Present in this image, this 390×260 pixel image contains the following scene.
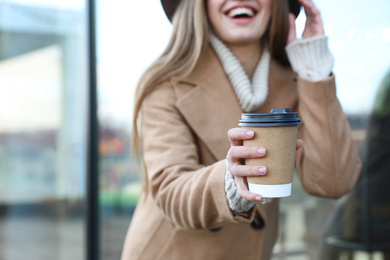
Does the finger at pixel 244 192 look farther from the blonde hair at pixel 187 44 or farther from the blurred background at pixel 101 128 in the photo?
the blurred background at pixel 101 128

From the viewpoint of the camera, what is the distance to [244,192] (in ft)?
2.80

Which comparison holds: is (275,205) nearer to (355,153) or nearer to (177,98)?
(355,153)

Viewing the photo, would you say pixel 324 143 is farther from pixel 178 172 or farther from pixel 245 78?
pixel 178 172

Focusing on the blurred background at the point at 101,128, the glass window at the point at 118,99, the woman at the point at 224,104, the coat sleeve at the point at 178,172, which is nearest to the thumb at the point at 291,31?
the woman at the point at 224,104

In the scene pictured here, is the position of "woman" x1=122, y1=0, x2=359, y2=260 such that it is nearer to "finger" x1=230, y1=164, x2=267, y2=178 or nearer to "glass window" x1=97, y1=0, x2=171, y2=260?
"finger" x1=230, y1=164, x2=267, y2=178

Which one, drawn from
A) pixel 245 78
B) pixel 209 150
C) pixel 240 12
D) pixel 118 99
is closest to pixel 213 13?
pixel 240 12

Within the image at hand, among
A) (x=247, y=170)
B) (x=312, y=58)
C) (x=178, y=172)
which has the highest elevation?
(x=312, y=58)

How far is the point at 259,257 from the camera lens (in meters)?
1.47

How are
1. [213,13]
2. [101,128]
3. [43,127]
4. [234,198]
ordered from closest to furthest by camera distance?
[234,198] → [213,13] → [101,128] → [43,127]

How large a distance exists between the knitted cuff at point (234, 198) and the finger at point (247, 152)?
13 centimetres

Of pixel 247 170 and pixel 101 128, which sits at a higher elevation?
pixel 247 170

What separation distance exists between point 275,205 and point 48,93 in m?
2.43

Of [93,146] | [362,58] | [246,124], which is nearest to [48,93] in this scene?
[93,146]

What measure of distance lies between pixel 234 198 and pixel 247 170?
17cm
